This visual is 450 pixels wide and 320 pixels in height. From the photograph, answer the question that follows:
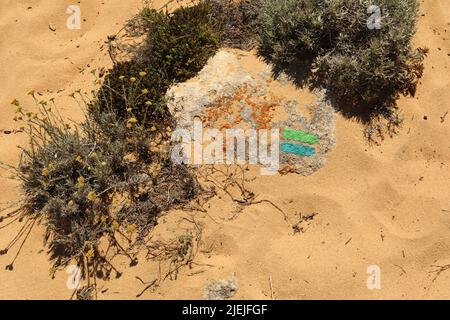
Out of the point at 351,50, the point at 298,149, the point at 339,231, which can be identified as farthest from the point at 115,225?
the point at 351,50

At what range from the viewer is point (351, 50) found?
4.77 metres

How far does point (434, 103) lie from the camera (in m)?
4.91

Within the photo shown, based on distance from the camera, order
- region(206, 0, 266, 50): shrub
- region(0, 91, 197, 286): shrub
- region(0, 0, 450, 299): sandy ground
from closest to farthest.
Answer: region(0, 0, 450, 299): sandy ground < region(0, 91, 197, 286): shrub < region(206, 0, 266, 50): shrub

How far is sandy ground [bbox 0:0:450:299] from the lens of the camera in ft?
13.9

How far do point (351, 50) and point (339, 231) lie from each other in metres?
1.83

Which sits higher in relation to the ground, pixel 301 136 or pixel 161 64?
pixel 161 64

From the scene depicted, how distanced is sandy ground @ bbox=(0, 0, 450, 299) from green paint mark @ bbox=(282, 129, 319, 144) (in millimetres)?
240

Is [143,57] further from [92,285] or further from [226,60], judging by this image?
[92,285]

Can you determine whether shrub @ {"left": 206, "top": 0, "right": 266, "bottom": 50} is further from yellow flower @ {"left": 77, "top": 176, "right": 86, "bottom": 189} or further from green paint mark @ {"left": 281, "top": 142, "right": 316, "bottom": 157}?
yellow flower @ {"left": 77, "top": 176, "right": 86, "bottom": 189}

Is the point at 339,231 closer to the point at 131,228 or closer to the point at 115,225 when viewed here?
the point at 131,228

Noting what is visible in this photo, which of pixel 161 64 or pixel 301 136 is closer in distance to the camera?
pixel 301 136

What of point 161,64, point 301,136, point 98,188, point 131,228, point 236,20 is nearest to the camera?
point 131,228

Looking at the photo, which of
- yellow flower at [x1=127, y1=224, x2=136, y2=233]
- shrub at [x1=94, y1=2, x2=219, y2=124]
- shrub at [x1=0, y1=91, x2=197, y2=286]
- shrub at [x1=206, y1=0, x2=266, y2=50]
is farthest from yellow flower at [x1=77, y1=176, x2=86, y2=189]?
shrub at [x1=206, y1=0, x2=266, y2=50]

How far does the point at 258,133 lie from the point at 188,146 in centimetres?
73
